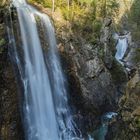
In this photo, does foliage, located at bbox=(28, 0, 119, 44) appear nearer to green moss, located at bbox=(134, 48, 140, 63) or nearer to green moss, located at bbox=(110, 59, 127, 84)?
green moss, located at bbox=(110, 59, 127, 84)

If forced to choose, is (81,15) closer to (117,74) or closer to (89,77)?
(89,77)

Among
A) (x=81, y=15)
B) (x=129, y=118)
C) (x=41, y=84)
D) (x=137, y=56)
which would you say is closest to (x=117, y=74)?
(x=81, y=15)

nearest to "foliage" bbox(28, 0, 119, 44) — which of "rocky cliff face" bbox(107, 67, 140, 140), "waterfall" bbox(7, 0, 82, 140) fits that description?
"waterfall" bbox(7, 0, 82, 140)

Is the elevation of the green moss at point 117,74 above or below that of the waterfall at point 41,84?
below

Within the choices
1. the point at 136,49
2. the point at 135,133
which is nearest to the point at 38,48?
the point at 135,133

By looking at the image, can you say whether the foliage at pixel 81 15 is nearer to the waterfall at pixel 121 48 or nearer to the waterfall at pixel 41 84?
the waterfall at pixel 41 84

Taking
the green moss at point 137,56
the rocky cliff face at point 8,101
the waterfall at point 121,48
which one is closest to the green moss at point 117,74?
the green moss at point 137,56

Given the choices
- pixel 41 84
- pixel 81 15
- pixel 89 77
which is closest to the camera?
pixel 41 84

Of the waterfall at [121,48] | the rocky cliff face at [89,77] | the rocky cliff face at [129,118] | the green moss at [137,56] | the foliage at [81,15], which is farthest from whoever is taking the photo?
the waterfall at [121,48]
